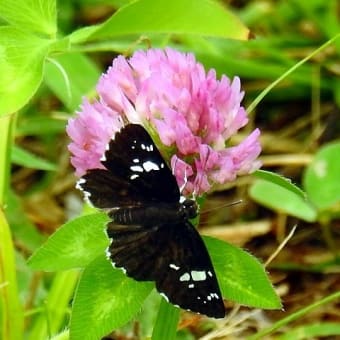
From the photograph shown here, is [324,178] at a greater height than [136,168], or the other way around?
[136,168]

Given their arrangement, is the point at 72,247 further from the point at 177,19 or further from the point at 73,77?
the point at 73,77

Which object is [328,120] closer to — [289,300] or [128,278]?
[289,300]

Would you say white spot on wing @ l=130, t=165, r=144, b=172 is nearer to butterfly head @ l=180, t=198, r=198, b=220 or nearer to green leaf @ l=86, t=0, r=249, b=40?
butterfly head @ l=180, t=198, r=198, b=220

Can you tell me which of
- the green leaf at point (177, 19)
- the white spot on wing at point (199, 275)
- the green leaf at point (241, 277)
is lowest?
the green leaf at point (241, 277)

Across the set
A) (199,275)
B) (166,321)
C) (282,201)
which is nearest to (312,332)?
(282,201)

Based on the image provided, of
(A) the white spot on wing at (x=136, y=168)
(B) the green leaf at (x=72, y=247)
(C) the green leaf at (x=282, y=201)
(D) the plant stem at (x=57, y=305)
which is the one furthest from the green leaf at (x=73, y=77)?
(A) the white spot on wing at (x=136, y=168)

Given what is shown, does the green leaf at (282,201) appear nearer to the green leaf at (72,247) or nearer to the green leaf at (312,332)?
the green leaf at (312,332)
